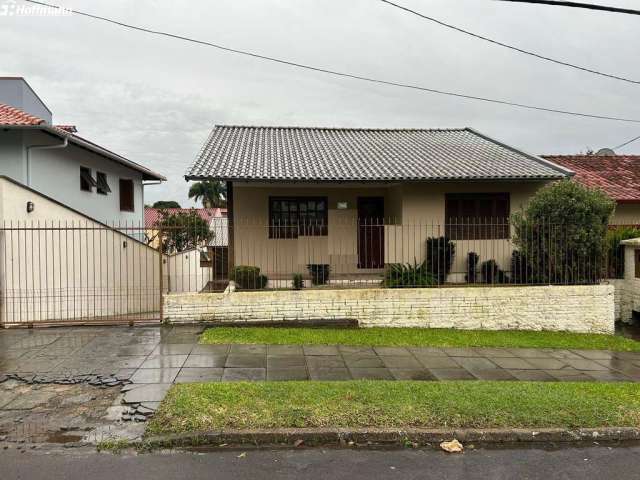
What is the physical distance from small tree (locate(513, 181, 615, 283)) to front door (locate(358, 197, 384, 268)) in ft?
12.5

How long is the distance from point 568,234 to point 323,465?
8.07 meters

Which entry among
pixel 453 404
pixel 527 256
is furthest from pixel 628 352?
pixel 453 404

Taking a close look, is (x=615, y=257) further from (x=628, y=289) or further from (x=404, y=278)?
(x=404, y=278)

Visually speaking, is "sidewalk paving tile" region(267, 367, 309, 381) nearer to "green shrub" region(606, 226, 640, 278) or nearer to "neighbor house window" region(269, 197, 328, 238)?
"neighbor house window" region(269, 197, 328, 238)

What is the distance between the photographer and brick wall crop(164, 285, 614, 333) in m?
9.08

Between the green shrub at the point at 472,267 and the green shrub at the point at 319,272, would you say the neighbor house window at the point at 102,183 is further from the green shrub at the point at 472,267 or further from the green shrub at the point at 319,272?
the green shrub at the point at 472,267

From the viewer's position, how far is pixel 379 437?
4.62m

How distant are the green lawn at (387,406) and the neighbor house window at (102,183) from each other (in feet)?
40.7

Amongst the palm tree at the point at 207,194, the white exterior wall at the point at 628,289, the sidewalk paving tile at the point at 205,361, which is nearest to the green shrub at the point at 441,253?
the white exterior wall at the point at 628,289

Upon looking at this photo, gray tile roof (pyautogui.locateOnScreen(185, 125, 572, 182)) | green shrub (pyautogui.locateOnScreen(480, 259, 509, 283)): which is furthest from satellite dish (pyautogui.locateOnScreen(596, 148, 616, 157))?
green shrub (pyautogui.locateOnScreen(480, 259, 509, 283))

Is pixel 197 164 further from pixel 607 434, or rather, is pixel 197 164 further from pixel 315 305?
pixel 607 434

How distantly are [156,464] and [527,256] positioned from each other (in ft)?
28.4

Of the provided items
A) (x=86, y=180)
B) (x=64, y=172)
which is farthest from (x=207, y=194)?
(x=64, y=172)

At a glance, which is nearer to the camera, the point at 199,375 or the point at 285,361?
the point at 199,375
